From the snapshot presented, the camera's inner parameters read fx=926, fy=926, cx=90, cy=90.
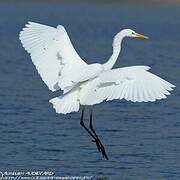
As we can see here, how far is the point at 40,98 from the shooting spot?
19016 millimetres

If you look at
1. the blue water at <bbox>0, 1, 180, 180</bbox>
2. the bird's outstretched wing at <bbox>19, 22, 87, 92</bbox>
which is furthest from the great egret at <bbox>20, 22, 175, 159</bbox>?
the blue water at <bbox>0, 1, 180, 180</bbox>

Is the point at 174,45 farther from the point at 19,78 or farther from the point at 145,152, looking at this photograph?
the point at 145,152

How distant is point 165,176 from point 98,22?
39016mm

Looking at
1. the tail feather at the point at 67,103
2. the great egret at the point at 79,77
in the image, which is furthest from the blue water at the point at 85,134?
the tail feather at the point at 67,103

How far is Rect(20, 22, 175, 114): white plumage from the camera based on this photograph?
11438 mm

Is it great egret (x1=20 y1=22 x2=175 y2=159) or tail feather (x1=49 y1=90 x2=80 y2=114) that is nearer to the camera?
great egret (x1=20 y1=22 x2=175 y2=159)

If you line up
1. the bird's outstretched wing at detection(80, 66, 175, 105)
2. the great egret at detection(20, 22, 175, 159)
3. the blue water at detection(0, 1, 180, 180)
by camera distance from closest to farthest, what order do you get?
1. the bird's outstretched wing at detection(80, 66, 175, 105)
2. the great egret at detection(20, 22, 175, 159)
3. the blue water at detection(0, 1, 180, 180)

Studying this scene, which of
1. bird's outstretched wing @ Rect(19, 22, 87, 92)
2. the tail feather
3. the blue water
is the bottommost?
the blue water

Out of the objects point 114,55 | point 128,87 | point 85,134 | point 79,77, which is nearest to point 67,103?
point 79,77

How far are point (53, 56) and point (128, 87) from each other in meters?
1.88

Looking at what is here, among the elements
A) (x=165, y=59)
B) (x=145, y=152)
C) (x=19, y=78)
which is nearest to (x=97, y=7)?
(x=165, y=59)

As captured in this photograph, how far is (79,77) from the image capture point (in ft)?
40.7

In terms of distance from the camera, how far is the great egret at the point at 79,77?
11.4m

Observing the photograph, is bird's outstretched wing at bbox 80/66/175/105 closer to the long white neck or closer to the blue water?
the long white neck
